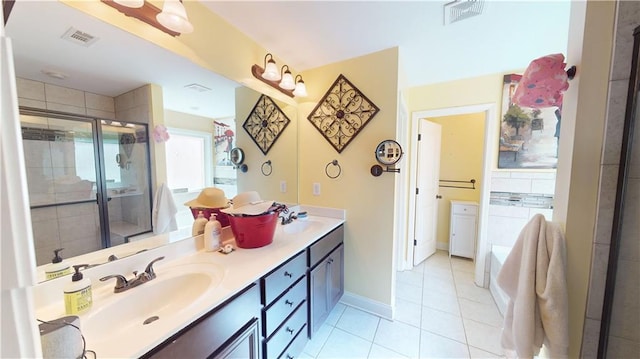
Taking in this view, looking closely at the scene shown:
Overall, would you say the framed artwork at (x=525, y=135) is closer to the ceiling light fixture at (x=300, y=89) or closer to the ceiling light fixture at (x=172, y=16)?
the ceiling light fixture at (x=300, y=89)

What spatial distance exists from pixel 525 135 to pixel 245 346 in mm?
2997

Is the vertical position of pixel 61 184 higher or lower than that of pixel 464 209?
higher

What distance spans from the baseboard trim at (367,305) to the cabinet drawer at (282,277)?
3.00 feet

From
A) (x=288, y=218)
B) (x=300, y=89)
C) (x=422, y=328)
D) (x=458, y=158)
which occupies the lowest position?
(x=422, y=328)


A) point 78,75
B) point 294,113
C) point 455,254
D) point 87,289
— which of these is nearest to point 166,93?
point 78,75

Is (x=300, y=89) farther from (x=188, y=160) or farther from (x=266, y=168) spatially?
(x=188, y=160)

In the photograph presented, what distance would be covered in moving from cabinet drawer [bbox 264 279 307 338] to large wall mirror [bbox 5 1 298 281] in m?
0.70

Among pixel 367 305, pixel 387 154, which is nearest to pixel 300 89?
pixel 387 154

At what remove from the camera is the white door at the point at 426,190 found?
9.29 feet

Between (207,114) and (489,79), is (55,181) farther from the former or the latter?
(489,79)

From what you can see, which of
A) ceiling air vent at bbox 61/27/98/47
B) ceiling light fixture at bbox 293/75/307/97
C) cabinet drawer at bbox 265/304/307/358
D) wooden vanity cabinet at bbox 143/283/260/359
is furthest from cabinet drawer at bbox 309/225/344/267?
ceiling air vent at bbox 61/27/98/47

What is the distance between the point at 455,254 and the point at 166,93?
3773 millimetres

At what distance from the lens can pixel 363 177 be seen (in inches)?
79.0

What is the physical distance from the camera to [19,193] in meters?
0.26
